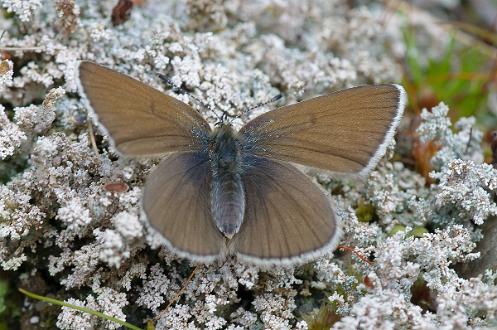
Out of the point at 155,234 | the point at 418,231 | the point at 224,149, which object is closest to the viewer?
the point at 155,234

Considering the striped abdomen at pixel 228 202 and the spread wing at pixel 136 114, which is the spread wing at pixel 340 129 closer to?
the striped abdomen at pixel 228 202

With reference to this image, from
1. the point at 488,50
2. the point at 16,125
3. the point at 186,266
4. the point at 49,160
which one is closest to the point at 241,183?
the point at 186,266

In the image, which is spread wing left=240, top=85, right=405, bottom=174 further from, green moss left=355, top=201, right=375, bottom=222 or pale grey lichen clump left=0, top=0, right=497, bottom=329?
green moss left=355, top=201, right=375, bottom=222

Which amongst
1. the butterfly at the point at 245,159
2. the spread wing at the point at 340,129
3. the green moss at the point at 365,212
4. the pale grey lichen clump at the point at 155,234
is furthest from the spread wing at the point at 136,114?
the green moss at the point at 365,212

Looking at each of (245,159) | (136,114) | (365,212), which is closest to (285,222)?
(245,159)

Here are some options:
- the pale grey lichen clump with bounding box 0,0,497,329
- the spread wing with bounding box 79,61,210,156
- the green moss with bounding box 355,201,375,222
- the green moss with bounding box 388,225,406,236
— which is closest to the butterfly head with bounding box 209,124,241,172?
the spread wing with bounding box 79,61,210,156

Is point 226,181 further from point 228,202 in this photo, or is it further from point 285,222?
point 285,222
